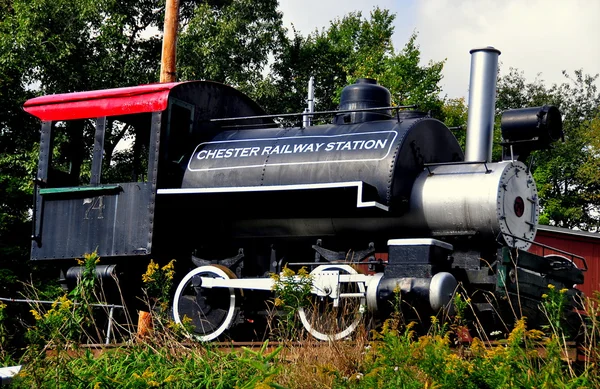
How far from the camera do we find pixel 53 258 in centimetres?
1077

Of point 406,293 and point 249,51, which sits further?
point 249,51

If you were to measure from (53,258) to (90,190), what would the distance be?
3.26ft

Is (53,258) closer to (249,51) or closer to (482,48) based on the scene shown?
(482,48)

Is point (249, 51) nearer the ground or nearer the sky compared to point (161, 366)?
nearer the sky

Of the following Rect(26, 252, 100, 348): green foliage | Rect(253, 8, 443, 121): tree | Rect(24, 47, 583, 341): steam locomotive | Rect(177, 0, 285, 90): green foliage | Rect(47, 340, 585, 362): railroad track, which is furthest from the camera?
Rect(253, 8, 443, 121): tree

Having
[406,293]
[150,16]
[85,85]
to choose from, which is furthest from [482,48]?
[150,16]

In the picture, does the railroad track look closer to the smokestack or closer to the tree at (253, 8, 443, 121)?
the smokestack

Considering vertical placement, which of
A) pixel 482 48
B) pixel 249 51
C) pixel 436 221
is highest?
pixel 249 51

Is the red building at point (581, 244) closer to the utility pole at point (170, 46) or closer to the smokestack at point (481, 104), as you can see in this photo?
the utility pole at point (170, 46)

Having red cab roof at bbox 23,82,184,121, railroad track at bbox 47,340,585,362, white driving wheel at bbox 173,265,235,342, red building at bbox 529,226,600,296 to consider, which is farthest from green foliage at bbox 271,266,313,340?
red building at bbox 529,226,600,296

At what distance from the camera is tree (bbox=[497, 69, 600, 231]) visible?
3566 cm

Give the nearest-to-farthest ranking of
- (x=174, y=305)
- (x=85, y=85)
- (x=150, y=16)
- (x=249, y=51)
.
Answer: (x=174, y=305), (x=85, y=85), (x=249, y=51), (x=150, y=16)

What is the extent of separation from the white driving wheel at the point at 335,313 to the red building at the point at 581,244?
37.3 feet

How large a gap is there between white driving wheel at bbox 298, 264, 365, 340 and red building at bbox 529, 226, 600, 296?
11354 mm
